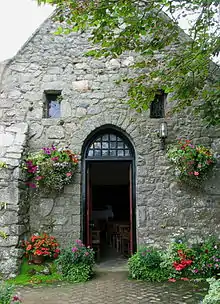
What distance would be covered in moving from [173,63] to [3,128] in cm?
352

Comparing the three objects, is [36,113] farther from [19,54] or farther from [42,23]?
[42,23]

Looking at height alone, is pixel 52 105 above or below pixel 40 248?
above

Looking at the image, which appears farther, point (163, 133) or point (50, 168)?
point (163, 133)

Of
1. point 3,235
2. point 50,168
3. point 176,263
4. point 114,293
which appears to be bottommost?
point 114,293

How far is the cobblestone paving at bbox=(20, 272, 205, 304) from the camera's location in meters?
4.37

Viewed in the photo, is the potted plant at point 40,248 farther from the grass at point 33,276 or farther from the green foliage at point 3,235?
the green foliage at point 3,235


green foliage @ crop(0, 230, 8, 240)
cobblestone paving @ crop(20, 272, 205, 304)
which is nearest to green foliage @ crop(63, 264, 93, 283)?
cobblestone paving @ crop(20, 272, 205, 304)

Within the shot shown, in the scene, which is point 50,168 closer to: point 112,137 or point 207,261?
point 112,137

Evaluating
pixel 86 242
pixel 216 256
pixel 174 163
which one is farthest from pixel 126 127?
pixel 216 256

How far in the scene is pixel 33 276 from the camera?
18.2 ft

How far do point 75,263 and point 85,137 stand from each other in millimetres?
2354

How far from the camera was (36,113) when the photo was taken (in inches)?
261

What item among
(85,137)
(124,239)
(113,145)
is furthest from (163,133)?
(124,239)

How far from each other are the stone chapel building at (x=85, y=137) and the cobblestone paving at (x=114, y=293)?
42.6 inches
